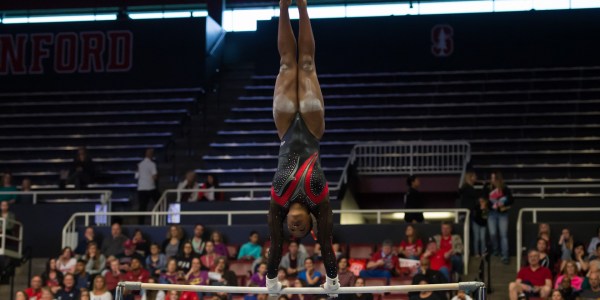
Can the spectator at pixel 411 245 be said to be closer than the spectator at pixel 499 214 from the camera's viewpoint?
Yes

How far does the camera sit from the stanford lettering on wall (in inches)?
926

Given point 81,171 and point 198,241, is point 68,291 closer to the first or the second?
point 198,241

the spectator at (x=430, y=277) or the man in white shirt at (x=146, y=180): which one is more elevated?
the man in white shirt at (x=146, y=180)

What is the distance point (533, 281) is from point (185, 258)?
16.3ft

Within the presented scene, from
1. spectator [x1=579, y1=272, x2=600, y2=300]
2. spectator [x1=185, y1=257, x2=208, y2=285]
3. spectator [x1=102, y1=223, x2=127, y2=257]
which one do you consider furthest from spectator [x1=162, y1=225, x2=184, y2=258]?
spectator [x1=579, y1=272, x2=600, y2=300]

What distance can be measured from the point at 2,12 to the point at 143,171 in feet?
29.8

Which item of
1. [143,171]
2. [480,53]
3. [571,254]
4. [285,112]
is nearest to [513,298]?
[571,254]

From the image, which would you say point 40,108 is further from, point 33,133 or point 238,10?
point 238,10

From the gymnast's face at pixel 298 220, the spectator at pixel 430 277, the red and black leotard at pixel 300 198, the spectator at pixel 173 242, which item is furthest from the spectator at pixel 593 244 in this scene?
the gymnast's face at pixel 298 220

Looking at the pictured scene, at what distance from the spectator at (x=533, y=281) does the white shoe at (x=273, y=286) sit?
5.29 meters

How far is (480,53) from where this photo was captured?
23.0 m

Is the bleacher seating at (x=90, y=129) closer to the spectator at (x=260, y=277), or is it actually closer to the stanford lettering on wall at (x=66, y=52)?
the stanford lettering on wall at (x=66, y=52)

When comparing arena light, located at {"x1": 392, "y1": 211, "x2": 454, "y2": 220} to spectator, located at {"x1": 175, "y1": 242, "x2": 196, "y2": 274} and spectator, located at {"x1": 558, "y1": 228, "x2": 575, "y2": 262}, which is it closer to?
spectator, located at {"x1": 558, "y1": 228, "x2": 575, "y2": 262}

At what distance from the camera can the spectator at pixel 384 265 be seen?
14453 mm
